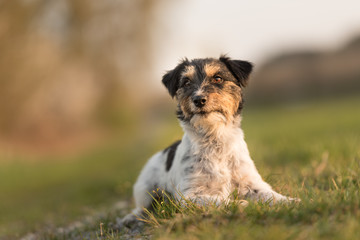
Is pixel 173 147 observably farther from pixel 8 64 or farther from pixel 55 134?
pixel 55 134

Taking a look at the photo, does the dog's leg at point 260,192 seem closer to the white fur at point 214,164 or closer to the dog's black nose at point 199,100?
the white fur at point 214,164

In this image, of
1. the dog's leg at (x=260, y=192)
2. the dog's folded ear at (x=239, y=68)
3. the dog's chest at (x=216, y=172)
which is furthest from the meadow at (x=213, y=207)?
the dog's folded ear at (x=239, y=68)

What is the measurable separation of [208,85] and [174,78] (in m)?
0.77

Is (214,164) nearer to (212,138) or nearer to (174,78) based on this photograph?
(212,138)

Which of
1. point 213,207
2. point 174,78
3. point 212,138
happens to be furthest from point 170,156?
point 213,207

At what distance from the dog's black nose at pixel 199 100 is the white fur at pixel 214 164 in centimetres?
18

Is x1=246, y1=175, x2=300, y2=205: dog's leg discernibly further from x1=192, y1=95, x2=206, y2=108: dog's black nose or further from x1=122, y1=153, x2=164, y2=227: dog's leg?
x1=122, y1=153, x2=164, y2=227: dog's leg

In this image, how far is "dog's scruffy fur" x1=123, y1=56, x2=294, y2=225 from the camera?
5.05 metres

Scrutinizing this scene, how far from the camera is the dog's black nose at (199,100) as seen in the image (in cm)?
498

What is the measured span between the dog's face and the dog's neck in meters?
0.10

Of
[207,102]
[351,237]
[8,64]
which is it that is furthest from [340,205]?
[8,64]

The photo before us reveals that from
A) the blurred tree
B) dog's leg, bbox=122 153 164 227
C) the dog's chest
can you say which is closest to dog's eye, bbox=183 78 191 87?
the dog's chest

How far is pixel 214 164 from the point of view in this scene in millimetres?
5203

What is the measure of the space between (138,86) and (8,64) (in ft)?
41.8
